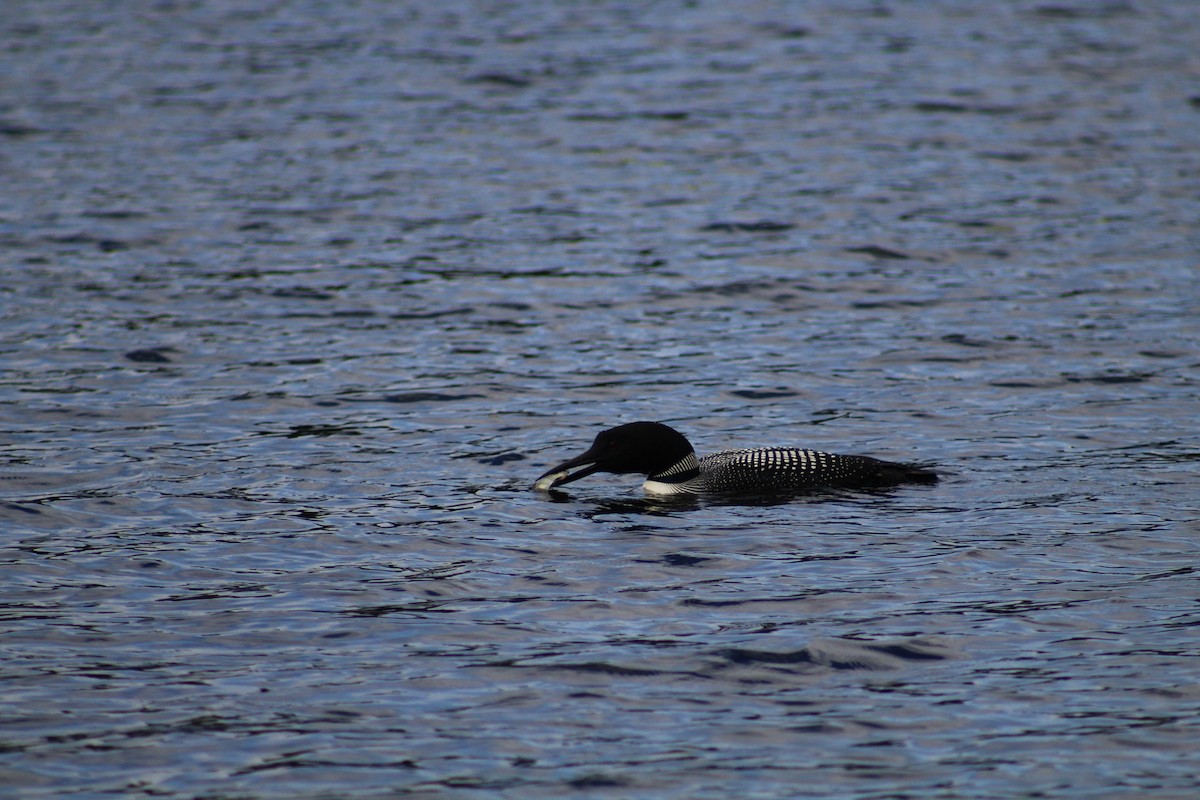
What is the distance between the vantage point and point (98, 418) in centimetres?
1241

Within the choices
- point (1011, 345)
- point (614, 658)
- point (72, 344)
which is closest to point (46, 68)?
point (72, 344)

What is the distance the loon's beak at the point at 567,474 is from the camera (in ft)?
34.8

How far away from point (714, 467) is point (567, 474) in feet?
3.15

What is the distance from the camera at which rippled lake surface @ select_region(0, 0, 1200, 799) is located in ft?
22.5

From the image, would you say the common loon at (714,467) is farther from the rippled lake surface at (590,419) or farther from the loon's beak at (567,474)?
the rippled lake surface at (590,419)

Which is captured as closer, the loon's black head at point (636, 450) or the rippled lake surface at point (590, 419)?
the rippled lake surface at point (590, 419)

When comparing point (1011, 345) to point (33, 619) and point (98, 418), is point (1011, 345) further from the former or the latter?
point (33, 619)

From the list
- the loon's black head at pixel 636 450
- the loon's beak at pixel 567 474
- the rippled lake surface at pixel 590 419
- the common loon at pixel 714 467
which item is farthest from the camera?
the loon's black head at pixel 636 450

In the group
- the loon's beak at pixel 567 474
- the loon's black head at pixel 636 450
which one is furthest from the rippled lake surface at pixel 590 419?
the loon's black head at pixel 636 450

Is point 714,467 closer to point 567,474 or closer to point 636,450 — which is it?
point 636,450

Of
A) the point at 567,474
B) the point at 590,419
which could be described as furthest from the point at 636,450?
the point at 590,419

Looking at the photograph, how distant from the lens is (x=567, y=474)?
35.4ft

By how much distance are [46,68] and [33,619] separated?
891 inches

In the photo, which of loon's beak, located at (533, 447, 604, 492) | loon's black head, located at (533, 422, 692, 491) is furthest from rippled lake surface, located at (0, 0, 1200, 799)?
loon's black head, located at (533, 422, 692, 491)
